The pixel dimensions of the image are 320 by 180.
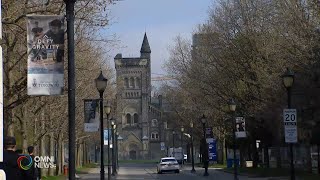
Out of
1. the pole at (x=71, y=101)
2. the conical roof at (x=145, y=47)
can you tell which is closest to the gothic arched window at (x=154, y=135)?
the conical roof at (x=145, y=47)

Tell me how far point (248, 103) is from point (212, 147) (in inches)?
543

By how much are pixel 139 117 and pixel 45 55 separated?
147690 millimetres

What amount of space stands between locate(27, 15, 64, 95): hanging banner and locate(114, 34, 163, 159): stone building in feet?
460

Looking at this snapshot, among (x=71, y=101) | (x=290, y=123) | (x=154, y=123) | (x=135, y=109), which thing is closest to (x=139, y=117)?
(x=135, y=109)

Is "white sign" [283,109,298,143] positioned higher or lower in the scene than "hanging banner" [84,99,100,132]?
lower

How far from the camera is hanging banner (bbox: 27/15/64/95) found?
540 inches

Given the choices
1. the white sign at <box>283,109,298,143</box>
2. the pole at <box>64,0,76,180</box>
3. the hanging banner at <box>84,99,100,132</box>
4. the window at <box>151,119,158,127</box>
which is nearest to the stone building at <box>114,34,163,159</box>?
the window at <box>151,119,158,127</box>

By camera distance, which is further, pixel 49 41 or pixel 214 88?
pixel 214 88

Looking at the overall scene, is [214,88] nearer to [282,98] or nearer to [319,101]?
[282,98]

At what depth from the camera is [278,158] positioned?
Answer: 54.0 m

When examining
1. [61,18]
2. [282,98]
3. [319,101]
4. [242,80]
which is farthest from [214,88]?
[61,18]

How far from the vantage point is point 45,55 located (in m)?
13.7

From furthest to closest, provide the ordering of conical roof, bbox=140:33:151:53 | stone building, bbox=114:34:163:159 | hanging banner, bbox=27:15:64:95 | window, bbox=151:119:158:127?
conical roof, bbox=140:33:151:53 < window, bbox=151:119:158:127 < stone building, bbox=114:34:163:159 < hanging banner, bbox=27:15:64:95

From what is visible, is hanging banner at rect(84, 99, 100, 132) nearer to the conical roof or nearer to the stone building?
the stone building
